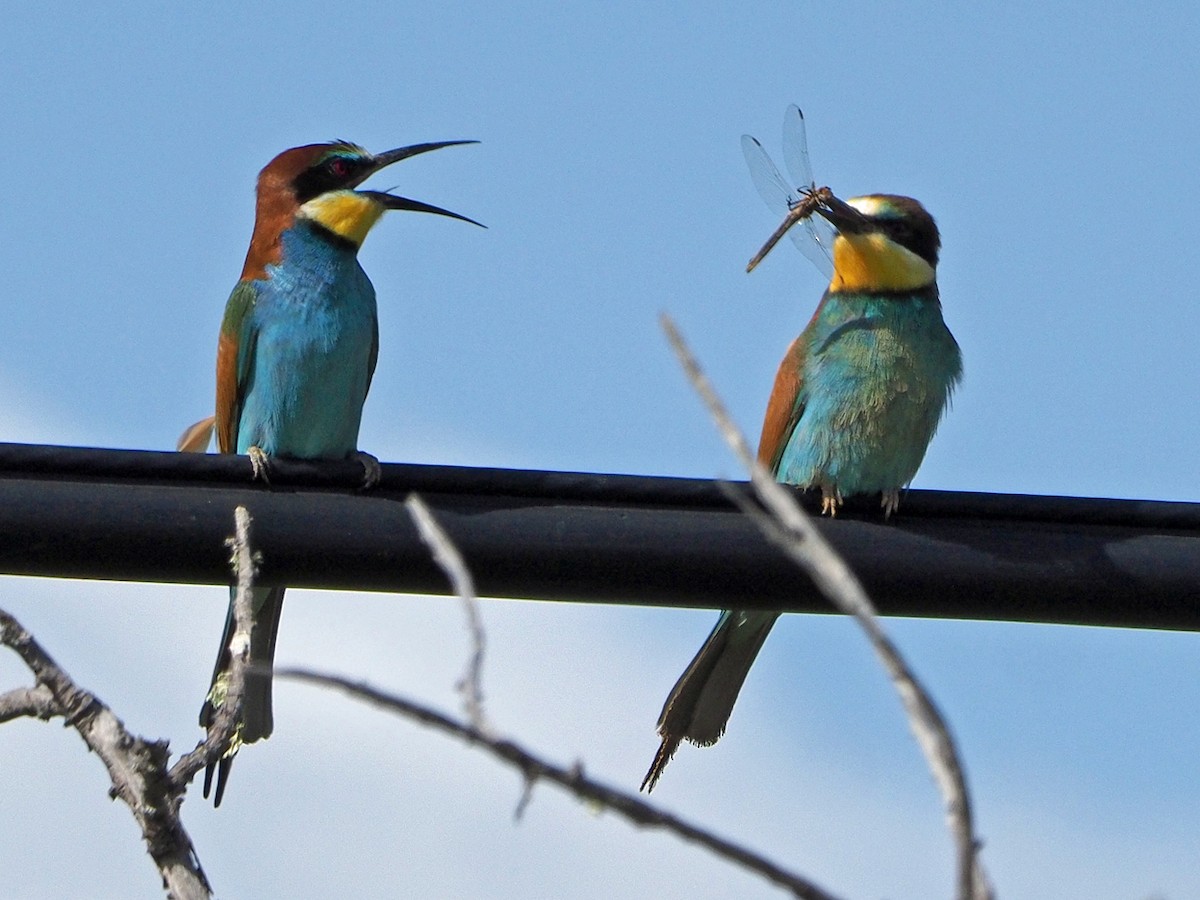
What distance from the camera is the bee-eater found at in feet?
13.6

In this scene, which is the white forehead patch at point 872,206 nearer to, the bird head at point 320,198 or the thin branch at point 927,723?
the bird head at point 320,198

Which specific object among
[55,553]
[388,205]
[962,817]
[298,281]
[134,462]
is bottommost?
[962,817]

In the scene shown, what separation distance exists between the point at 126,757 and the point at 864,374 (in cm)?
273

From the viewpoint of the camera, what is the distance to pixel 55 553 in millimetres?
2316

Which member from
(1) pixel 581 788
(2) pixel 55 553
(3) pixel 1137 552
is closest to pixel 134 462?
(2) pixel 55 553

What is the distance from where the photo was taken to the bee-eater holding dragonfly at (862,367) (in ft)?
13.5

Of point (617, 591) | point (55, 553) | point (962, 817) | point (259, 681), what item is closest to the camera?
point (962, 817)

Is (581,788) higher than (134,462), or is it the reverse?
(134,462)

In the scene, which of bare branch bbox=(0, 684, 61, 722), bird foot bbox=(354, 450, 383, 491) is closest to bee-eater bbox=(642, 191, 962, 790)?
bird foot bbox=(354, 450, 383, 491)

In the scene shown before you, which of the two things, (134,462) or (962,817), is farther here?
(134,462)

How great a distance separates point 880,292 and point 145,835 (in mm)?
3147

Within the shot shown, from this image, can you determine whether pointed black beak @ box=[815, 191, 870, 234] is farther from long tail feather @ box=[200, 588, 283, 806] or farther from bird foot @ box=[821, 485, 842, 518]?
long tail feather @ box=[200, 588, 283, 806]

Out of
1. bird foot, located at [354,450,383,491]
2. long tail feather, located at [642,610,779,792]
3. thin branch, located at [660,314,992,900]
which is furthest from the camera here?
long tail feather, located at [642,610,779,792]

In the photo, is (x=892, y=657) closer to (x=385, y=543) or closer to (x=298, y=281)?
(x=385, y=543)
